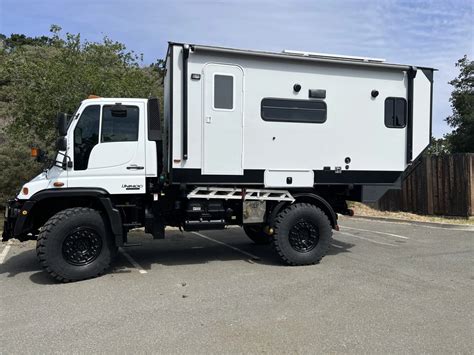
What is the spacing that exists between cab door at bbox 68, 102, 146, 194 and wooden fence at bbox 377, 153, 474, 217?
9450 millimetres

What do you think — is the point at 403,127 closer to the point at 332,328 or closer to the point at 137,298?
the point at 332,328

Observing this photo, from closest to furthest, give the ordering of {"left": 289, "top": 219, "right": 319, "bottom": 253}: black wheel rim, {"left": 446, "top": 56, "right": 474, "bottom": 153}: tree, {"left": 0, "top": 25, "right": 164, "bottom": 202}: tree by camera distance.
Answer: {"left": 289, "top": 219, "right": 319, "bottom": 253}: black wheel rim
{"left": 0, "top": 25, "right": 164, "bottom": 202}: tree
{"left": 446, "top": 56, "right": 474, "bottom": 153}: tree

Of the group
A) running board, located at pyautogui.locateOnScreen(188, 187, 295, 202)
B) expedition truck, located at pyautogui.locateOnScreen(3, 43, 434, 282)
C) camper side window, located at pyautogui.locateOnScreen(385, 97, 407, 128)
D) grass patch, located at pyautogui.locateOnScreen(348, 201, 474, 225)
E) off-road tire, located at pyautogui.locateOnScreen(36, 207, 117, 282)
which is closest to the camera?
off-road tire, located at pyautogui.locateOnScreen(36, 207, 117, 282)

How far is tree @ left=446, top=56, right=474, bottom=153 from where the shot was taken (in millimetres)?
24109

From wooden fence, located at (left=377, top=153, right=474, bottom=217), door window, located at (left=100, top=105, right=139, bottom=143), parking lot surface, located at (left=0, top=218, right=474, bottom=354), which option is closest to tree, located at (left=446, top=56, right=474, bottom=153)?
wooden fence, located at (left=377, top=153, right=474, bottom=217)

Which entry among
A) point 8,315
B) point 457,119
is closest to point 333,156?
point 8,315

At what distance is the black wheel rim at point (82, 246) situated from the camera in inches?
256

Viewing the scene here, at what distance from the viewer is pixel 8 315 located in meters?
5.10

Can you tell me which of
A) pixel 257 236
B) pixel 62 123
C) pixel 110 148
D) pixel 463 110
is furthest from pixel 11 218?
pixel 463 110

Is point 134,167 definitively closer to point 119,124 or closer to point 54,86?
point 119,124

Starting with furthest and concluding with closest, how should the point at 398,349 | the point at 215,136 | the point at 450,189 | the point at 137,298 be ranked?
the point at 450,189
the point at 215,136
the point at 137,298
the point at 398,349

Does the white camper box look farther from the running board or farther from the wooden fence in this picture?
the wooden fence

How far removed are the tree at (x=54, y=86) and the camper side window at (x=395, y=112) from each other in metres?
7.35

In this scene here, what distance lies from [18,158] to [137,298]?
11.1 meters
